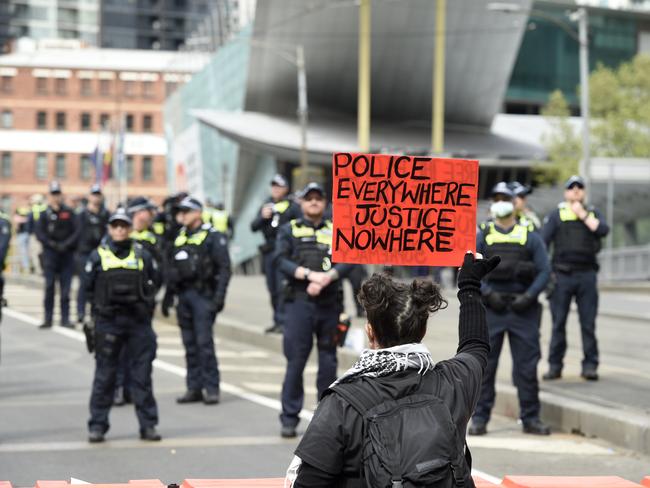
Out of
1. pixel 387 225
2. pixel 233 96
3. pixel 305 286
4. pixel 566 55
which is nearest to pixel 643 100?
pixel 233 96

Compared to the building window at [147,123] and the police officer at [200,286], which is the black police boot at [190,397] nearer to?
the police officer at [200,286]

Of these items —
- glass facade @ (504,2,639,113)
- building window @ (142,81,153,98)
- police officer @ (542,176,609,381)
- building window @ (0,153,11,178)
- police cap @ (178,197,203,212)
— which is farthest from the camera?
building window @ (142,81,153,98)

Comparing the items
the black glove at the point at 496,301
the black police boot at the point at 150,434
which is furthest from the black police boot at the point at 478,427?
the black police boot at the point at 150,434

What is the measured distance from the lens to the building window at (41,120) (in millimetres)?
94562

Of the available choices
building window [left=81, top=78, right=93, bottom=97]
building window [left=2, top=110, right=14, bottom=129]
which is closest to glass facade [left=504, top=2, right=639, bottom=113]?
building window [left=81, top=78, right=93, bottom=97]

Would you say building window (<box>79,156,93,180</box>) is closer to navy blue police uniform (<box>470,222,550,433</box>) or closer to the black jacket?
navy blue police uniform (<box>470,222,550,433</box>)

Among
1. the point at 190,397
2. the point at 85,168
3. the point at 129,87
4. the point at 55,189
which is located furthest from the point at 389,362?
the point at 129,87

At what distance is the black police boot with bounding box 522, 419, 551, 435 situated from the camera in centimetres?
990

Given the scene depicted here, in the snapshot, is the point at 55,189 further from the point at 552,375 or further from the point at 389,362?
the point at 389,362

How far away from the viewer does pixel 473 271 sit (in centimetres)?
424

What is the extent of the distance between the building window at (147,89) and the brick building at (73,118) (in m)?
0.08

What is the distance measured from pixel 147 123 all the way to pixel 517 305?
292ft

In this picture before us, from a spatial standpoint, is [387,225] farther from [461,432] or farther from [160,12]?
[160,12]

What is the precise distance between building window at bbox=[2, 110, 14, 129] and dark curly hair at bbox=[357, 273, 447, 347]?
93516 mm
